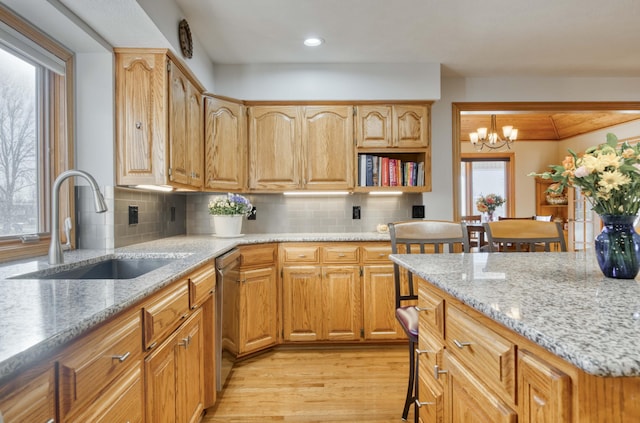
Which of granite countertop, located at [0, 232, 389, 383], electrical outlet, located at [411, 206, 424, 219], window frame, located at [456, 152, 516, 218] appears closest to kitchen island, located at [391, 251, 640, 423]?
granite countertop, located at [0, 232, 389, 383]

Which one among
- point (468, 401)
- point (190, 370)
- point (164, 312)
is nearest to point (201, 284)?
point (190, 370)

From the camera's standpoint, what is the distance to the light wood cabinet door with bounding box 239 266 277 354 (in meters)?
2.86

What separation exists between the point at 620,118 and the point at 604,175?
19.5 feet

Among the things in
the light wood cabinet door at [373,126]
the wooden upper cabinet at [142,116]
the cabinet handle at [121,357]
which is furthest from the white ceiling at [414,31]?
the cabinet handle at [121,357]

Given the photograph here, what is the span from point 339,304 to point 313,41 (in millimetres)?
2009

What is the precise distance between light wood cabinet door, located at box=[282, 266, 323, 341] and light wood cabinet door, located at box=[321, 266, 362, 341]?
0.05 metres

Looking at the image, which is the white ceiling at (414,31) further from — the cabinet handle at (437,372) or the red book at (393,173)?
the cabinet handle at (437,372)

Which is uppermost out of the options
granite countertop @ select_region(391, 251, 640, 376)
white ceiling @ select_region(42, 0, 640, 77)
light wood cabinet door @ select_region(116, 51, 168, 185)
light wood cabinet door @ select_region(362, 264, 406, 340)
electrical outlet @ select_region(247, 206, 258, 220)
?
white ceiling @ select_region(42, 0, 640, 77)

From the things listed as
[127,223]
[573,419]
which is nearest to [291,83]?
[127,223]

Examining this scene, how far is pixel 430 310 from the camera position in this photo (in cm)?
140

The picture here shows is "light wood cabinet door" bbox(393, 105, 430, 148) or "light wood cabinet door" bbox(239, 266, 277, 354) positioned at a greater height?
"light wood cabinet door" bbox(393, 105, 430, 148)

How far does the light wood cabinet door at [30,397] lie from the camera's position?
25.8 inches

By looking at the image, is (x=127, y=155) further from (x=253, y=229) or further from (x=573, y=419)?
(x=573, y=419)

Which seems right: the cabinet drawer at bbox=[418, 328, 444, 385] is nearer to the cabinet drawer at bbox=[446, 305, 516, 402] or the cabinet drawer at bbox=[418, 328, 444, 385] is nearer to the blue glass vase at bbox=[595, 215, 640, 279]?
the cabinet drawer at bbox=[446, 305, 516, 402]
